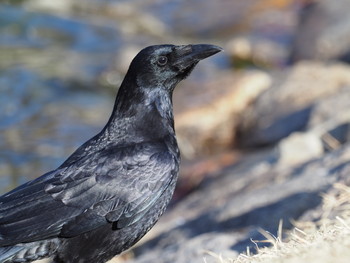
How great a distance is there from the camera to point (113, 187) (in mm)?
5504

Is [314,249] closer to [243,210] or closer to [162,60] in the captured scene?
[162,60]

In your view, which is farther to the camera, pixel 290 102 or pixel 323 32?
pixel 323 32

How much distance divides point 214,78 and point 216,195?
5842 millimetres

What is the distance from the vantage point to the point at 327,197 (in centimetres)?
635

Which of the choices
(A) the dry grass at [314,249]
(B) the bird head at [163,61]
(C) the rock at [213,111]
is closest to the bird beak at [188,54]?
(B) the bird head at [163,61]

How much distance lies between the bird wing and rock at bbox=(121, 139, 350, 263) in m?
0.90

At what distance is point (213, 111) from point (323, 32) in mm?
3105

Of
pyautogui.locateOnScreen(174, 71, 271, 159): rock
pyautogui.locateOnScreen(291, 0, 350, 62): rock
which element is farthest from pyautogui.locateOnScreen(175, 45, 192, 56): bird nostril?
pyautogui.locateOnScreen(291, 0, 350, 62): rock

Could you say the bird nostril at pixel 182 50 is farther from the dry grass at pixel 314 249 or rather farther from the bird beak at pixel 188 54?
the dry grass at pixel 314 249

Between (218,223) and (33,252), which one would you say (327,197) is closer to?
(218,223)

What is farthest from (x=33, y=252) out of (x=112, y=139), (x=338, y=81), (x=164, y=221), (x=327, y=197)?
(x=338, y=81)

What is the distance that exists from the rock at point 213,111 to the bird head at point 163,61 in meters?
6.15

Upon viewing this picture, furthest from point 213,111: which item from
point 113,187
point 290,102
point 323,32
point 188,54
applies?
point 113,187

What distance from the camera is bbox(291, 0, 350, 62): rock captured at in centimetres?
1392
